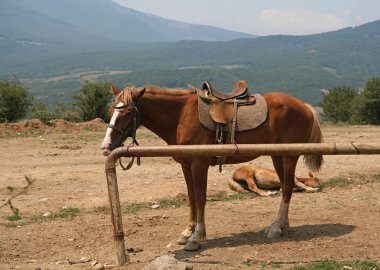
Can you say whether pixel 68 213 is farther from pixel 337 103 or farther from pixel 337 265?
pixel 337 103

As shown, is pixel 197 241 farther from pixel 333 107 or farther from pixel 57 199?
pixel 333 107

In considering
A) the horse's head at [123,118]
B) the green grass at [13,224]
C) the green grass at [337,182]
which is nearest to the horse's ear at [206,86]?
the horse's head at [123,118]

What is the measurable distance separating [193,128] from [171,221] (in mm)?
1734

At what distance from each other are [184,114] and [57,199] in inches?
142

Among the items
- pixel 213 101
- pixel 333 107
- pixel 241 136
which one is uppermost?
pixel 213 101

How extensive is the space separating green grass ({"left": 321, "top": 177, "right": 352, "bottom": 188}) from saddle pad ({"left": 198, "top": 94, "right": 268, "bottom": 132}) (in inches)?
136

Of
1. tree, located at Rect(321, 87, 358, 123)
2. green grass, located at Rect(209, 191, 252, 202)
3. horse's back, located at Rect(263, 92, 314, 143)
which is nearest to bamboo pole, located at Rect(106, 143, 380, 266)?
horse's back, located at Rect(263, 92, 314, 143)

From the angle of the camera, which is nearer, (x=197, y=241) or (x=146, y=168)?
(x=197, y=241)

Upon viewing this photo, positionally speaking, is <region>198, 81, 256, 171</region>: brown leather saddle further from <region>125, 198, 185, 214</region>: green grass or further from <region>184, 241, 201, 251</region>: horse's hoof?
<region>125, 198, 185, 214</region>: green grass

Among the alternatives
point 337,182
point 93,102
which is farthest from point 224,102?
point 93,102

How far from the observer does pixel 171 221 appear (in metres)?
6.91

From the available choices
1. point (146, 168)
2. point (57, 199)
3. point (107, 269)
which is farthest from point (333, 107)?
point (107, 269)

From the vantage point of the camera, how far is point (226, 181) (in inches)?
374

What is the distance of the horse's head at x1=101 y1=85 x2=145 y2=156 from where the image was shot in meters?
5.41
